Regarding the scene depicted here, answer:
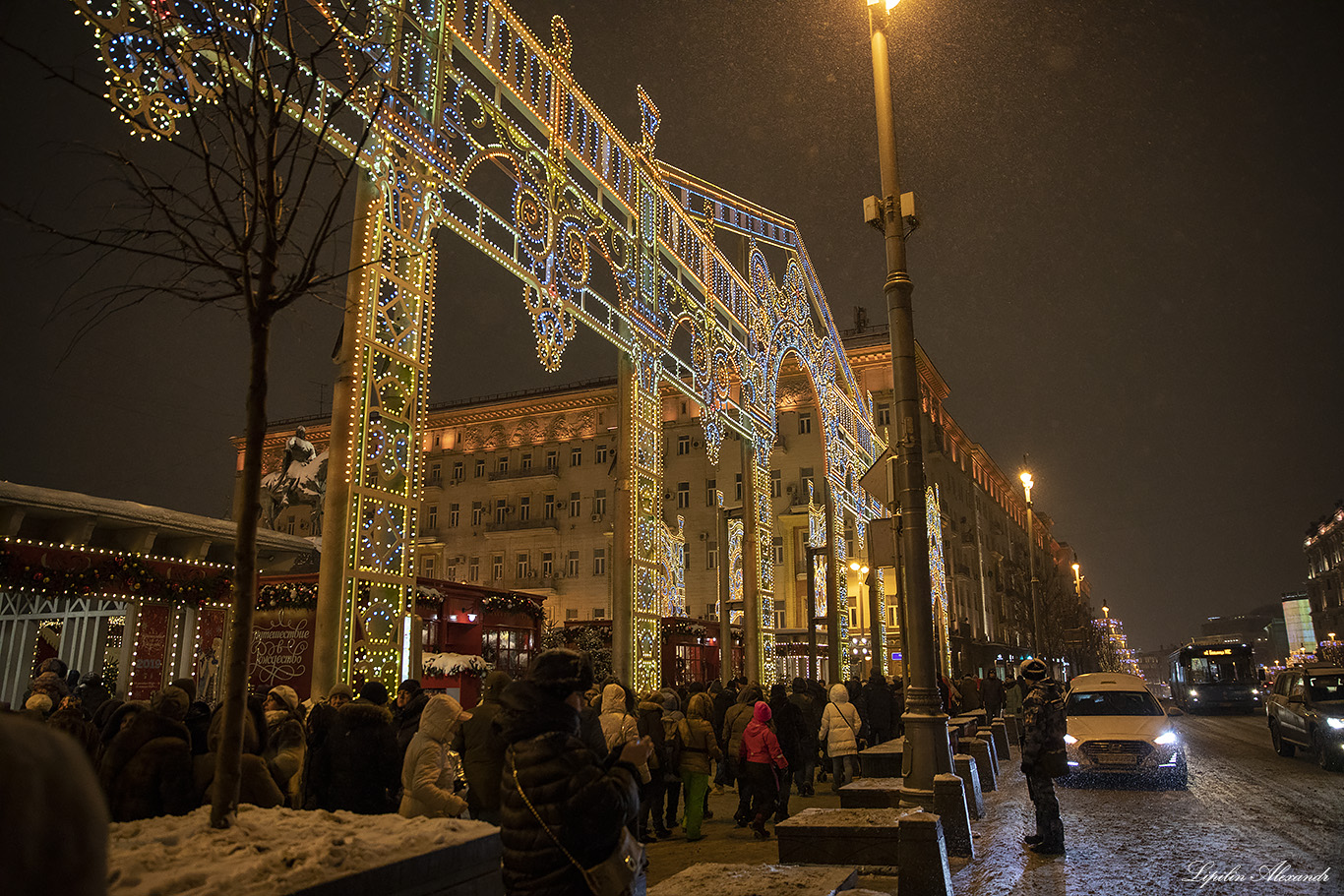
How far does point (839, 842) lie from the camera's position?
738 cm

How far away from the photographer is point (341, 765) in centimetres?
608

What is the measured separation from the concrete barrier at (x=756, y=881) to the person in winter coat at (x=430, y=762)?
4.96ft

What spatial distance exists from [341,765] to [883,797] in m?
5.89

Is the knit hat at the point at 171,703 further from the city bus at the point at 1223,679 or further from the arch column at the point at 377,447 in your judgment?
the city bus at the point at 1223,679

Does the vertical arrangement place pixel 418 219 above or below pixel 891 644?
above

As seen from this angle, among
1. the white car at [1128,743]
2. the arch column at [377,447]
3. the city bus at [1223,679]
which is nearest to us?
the arch column at [377,447]

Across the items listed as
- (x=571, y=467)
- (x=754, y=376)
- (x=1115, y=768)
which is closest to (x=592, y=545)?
(x=571, y=467)

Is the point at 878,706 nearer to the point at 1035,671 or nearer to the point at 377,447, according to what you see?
the point at 1035,671

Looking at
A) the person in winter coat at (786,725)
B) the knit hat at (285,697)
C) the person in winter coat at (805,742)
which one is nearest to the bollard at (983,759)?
the person in winter coat at (805,742)

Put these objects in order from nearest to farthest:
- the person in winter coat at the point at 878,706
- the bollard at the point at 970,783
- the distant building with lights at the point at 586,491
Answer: the bollard at the point at 970,783 < the person in winter coat at the point at 878,706 < the distant building with lights at the point at 586,491

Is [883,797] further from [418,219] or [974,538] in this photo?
[974,538]

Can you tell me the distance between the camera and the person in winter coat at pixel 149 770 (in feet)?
15.6

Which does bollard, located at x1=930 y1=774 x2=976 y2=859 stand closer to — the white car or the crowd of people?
the crowd of people

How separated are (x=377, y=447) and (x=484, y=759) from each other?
4.30 metres
